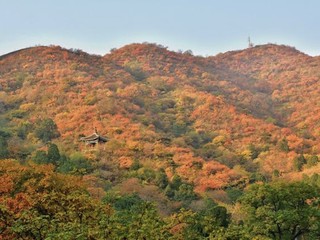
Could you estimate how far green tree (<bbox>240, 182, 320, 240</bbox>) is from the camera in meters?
25.2

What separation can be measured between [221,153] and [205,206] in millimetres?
22783

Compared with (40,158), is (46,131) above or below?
above

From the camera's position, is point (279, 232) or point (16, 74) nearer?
point (279, 232)

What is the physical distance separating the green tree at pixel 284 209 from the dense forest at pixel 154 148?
0.07 metres

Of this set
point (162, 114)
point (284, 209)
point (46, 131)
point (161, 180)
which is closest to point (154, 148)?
point (161, 180)

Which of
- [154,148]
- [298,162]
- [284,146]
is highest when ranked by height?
[154,148]

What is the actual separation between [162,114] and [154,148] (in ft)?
57.8

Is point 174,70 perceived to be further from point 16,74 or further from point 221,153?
point 221,153

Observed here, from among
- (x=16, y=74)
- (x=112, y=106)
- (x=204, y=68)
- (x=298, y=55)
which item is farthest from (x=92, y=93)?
(x=298, y=55)

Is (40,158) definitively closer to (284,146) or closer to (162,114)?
(284,146)

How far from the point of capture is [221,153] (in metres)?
64.8

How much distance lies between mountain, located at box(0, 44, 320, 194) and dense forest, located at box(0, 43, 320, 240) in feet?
0.71

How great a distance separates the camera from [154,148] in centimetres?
5997

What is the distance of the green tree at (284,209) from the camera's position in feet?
82.5
